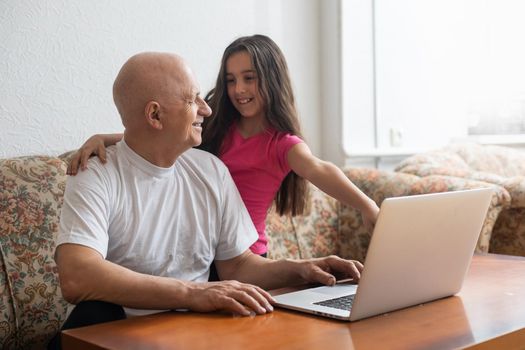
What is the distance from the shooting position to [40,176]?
222 cm

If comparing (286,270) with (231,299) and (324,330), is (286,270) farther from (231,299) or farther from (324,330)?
(324,330)

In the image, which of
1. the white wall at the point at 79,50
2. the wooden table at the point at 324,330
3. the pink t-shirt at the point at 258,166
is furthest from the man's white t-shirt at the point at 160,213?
the white wall at the point at 79,50

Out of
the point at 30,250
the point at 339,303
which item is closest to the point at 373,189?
the point at 30,250

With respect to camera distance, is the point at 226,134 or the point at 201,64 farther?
the point at 201,64

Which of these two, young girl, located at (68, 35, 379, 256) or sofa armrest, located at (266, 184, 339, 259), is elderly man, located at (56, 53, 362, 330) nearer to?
young girl, located at (68, 35, 379, 256)

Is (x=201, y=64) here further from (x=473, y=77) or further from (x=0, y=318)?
(x=473, y=77)

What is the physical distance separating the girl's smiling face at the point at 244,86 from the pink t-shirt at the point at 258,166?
0.26 feet

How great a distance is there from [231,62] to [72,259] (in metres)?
0.89

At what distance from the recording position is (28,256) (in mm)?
2104

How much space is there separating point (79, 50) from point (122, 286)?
1356mm

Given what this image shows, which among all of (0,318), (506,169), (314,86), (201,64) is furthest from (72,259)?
(506,169)

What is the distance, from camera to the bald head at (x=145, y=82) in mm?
1742

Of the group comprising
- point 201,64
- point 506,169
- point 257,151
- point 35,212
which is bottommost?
point 506,169

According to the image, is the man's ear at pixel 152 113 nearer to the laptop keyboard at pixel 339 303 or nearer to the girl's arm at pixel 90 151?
the girl's arm at pixel 90 151
